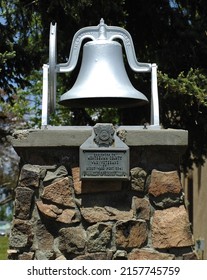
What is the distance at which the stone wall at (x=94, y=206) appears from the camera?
6105 mm

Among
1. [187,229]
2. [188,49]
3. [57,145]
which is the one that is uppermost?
[188,49]

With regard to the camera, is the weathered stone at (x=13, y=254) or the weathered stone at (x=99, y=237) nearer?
A: the weathered stone at (x=99, y=237)

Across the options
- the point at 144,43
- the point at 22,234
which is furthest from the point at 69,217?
the point at 144,43

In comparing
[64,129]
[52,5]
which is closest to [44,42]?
[52,5]

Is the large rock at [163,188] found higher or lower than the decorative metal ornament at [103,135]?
lower

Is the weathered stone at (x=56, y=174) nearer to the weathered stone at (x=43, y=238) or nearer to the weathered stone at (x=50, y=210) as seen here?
the weathered stone at (x=50, y=210)

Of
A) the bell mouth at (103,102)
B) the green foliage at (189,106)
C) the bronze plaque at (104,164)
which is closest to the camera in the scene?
the bronze plaque at (104,164)

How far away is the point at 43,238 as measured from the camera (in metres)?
6.15

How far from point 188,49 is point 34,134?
5.83 meters

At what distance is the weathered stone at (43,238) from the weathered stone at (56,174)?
1.25 feet

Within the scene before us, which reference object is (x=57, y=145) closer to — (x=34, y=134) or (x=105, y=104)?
(x=34, y=134)

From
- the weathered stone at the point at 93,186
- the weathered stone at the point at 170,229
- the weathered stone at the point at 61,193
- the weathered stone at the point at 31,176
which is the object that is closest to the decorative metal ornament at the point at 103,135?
the weathered stone at the point at 93,186

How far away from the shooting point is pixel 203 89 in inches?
412

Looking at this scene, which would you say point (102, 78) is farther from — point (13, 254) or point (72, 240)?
point (13, 254)
